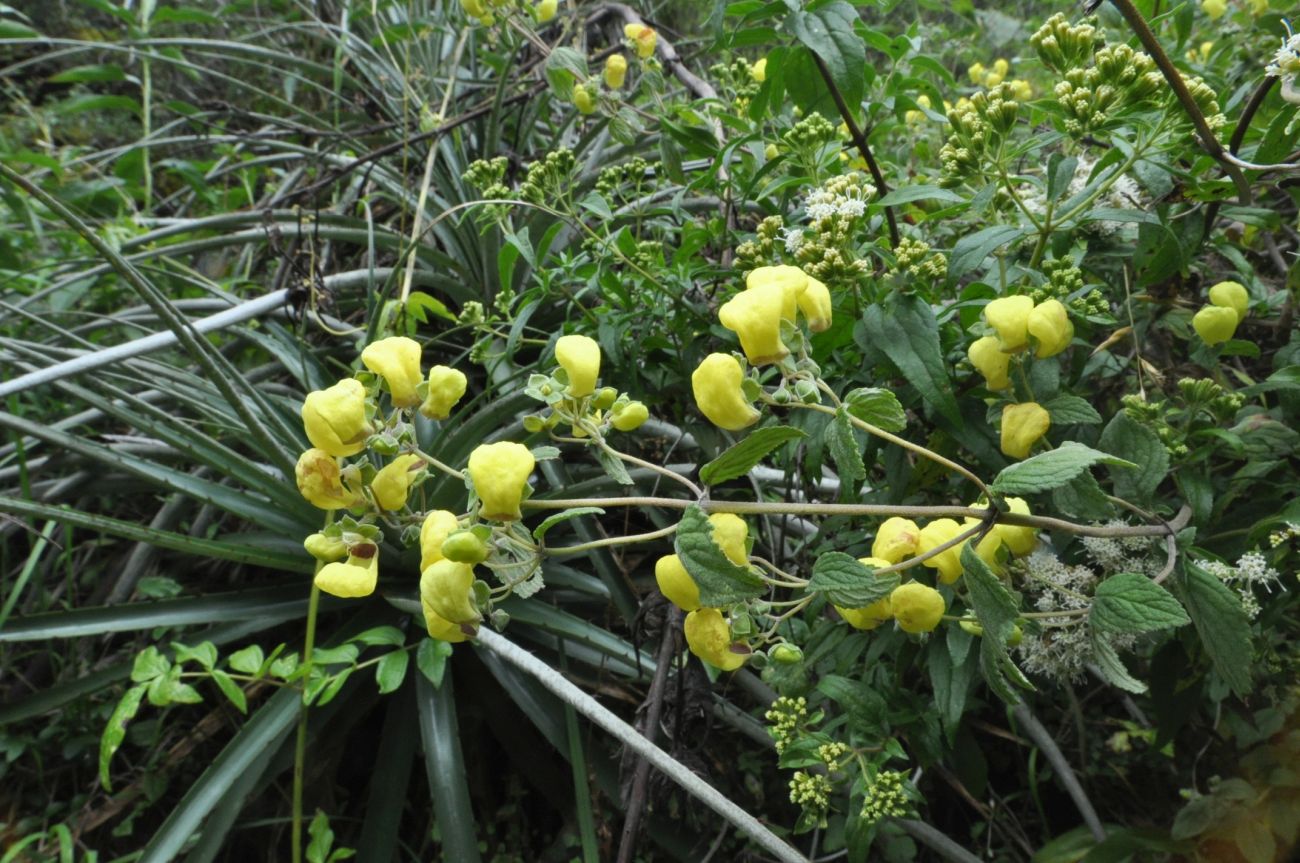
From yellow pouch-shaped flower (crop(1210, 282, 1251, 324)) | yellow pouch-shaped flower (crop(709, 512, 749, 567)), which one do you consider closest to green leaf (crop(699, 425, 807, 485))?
yellow pouch-shaped flower (crop(709, 512, 749, 567))

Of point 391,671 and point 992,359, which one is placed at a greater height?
point 992,359

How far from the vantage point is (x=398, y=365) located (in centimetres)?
49

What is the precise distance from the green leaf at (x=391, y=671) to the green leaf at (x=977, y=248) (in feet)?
2.01

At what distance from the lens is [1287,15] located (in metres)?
0.80

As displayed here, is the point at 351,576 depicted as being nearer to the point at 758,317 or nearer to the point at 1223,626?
the point at 758,317

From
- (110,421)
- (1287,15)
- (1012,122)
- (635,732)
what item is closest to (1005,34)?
(1287,15)

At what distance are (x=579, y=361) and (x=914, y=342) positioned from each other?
9.5 inches

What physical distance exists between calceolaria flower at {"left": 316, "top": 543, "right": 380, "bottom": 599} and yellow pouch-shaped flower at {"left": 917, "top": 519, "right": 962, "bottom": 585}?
33 centimetres

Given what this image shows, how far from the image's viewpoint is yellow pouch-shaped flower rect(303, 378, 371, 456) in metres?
0.45

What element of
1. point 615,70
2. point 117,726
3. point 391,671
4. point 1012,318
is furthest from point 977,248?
point 117,726

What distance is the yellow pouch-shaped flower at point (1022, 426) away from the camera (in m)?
0.54

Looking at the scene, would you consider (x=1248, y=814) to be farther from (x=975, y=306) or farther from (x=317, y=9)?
(x=317, y=9)

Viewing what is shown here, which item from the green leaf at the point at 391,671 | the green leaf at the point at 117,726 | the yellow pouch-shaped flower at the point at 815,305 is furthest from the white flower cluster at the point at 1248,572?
the green leaf at the point at 117,726

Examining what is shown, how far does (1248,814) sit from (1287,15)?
732mm
